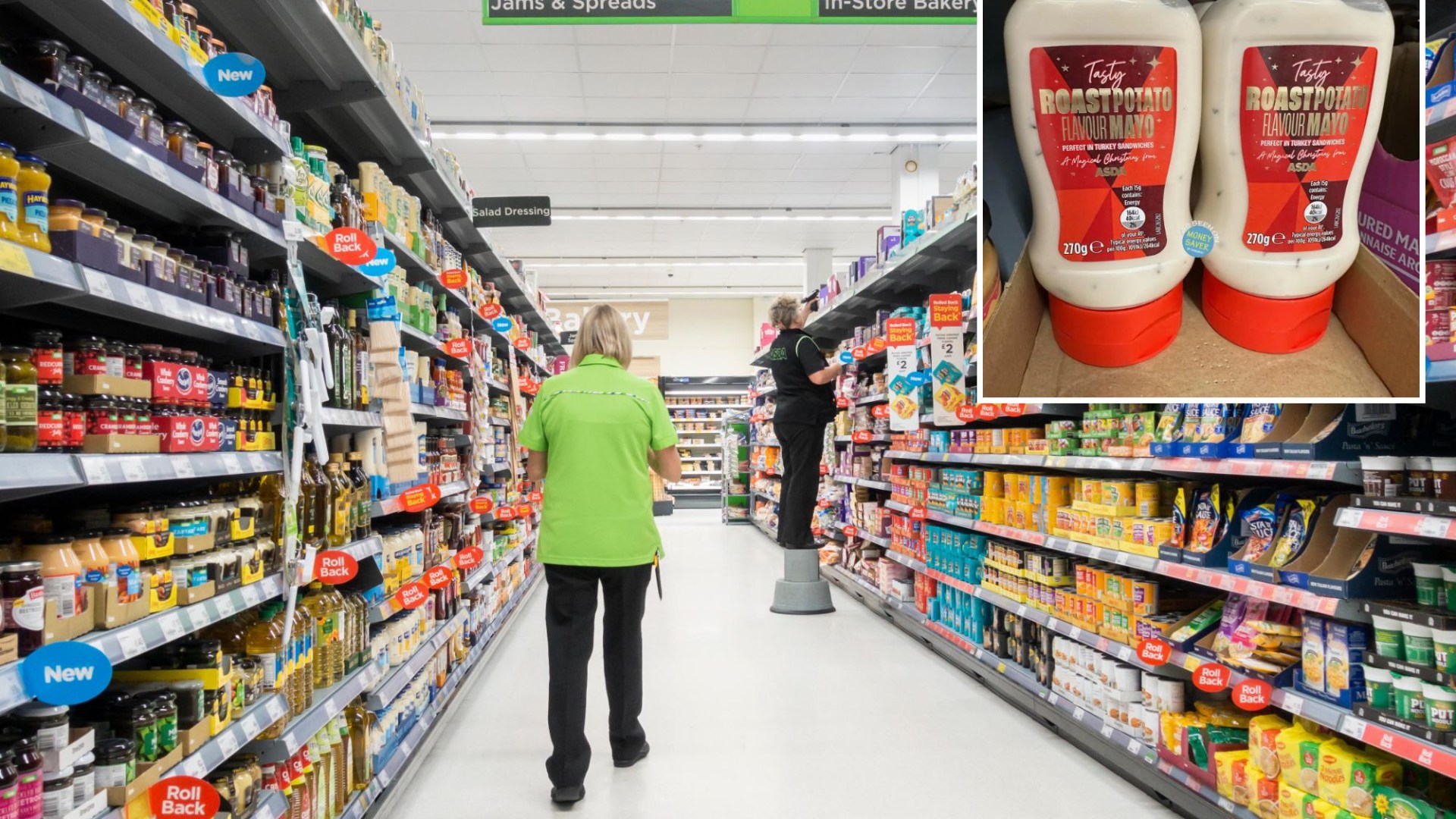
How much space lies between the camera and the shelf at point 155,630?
1431 millimetres

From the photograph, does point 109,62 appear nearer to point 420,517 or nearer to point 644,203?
point 420,517

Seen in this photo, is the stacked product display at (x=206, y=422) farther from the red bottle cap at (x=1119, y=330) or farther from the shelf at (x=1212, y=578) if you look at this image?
the shelf at (x=1212, y=578)

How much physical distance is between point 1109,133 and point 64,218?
1653 mm

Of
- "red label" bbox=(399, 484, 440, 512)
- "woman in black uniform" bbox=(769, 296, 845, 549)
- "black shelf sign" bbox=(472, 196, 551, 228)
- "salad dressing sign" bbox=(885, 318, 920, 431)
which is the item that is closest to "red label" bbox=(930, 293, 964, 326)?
"salad dressing sign" bbox=(885, 318, 920, 431)

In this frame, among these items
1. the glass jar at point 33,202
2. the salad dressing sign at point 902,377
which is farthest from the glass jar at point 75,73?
the salad dressing sign at point 902,377

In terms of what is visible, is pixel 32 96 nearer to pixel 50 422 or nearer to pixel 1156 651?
pixel 50 422

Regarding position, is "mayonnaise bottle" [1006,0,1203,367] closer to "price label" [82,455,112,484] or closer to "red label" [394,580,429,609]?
"price label" [82,455,112,484]

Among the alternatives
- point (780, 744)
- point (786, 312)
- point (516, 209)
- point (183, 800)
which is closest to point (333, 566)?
point (183, 800)

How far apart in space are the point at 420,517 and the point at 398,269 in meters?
1.04

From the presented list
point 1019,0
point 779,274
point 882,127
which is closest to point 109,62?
point 1019,0

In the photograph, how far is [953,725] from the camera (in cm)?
417

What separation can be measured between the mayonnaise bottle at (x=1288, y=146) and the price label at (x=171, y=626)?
188 centimetres

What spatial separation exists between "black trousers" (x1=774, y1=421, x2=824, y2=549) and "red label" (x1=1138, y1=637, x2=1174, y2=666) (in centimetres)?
352

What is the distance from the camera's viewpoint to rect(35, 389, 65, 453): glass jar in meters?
1.60
